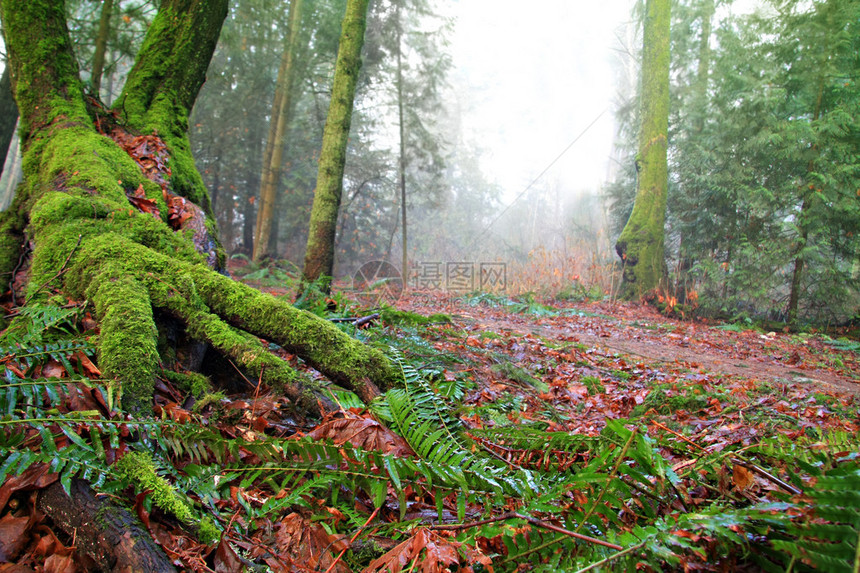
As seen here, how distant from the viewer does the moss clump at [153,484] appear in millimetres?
1030

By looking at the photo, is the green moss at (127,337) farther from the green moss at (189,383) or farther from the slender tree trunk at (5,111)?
the slender tree trunk at (5,111)

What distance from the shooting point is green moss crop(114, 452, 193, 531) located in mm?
1030

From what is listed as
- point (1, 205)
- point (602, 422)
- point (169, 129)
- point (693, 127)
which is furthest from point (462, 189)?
point (1, 205)

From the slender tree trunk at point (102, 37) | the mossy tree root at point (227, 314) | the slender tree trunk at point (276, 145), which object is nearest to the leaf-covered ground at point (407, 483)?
the mossy tree root at point (227, 314)

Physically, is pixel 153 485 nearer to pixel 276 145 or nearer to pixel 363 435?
pixel 363 435

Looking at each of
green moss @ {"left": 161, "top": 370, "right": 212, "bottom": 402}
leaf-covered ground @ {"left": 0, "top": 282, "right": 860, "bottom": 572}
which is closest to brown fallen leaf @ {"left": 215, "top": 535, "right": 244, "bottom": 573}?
leaf-covered ground @ {"left": 0, "top": 282, "right": 860, "bottom": 572}

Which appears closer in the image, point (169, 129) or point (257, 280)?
point (169, 129)

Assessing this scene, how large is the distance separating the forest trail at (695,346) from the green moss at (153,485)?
162 inches

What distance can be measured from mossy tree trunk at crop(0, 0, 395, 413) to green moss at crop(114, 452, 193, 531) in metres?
0.37

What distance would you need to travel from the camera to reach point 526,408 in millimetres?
2480

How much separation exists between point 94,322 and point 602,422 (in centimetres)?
255

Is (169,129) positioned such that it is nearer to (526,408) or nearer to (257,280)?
(526,408)

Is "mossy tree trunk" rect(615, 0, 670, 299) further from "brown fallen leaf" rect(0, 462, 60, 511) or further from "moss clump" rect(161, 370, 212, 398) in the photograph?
"brown fallen leaf" rect(0, 462, 60, 511)

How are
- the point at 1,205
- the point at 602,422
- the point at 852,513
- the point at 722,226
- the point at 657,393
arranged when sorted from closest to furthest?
1. the point at 852,513
2. the point at 602,422
3. the point at 657,393
4. the point at 722,226
5. the point at 1,205
